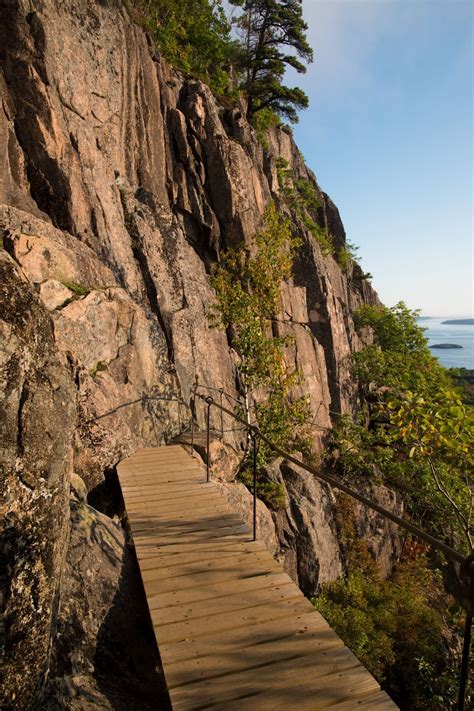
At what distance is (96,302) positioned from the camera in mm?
9891

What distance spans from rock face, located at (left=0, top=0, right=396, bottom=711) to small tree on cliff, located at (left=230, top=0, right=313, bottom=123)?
7610 millimetres

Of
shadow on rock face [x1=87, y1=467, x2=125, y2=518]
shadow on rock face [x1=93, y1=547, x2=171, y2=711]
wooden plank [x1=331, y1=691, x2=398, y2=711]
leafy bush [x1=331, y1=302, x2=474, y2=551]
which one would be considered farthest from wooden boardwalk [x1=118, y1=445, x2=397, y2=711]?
leafy bush [x1=331, y1=302, x2=474, y2=551]

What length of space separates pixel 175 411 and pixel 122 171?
10.1 metres

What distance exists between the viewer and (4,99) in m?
11.4

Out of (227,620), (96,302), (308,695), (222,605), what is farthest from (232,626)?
(96,302)

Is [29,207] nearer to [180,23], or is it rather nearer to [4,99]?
[4,99]

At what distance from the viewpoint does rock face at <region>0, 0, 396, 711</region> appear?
3.47 m

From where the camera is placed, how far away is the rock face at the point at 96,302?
3467 mm

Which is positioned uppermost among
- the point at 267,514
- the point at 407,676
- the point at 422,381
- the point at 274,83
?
the point at 274,83

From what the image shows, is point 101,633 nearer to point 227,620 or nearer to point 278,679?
point 227,620

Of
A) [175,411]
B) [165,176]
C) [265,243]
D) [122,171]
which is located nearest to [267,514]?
[175,411]

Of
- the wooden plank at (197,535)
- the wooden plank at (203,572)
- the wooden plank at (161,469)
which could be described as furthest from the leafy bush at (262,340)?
the wooden plank at (203,572)

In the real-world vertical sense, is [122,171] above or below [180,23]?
below

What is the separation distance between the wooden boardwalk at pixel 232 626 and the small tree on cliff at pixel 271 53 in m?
31.3
